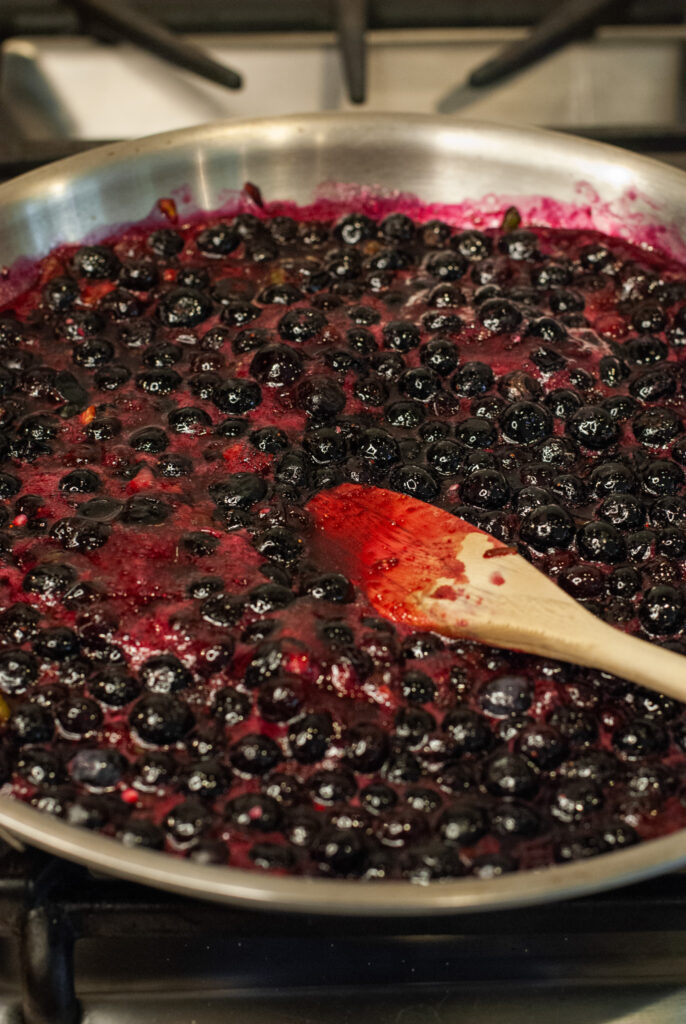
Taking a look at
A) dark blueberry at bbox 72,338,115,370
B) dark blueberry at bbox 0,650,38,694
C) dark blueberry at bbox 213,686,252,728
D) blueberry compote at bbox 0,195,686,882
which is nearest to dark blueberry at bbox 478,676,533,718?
blueberry compote at bbox 0,195,686,882

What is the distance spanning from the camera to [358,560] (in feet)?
3.98

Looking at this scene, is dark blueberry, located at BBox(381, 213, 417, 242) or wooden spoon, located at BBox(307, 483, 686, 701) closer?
wooden spoon, located at BBox(307, 483, 686, 701)

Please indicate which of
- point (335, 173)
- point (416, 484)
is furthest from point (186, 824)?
point (335, 173)

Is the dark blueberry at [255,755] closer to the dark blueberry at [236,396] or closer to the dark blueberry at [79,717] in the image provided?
the dark blueberry at [79,717]

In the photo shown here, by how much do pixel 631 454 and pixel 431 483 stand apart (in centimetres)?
26

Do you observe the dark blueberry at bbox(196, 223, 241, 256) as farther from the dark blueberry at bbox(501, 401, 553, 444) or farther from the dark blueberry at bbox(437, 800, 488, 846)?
the dark blueberry at bbox(437, 800, 488, 846)

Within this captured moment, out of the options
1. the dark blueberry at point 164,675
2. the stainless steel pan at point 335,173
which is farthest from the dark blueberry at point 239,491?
the stainless steel pan at point 335,173

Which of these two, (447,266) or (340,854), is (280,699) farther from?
(447,266)

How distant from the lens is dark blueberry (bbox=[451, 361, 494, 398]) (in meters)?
1.42

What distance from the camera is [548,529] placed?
1.22 metres

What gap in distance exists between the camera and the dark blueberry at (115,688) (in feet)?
3.54

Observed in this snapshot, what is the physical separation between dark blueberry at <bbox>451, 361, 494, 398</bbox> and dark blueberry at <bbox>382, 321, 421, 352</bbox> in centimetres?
9

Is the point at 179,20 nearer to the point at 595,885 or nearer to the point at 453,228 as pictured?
the point at 453,228

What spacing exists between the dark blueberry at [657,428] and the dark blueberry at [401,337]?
1.03 feet
